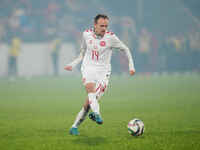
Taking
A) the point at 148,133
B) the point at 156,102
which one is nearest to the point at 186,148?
the point at 148,133

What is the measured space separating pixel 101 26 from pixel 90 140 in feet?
5.70

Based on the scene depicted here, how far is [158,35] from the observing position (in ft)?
152

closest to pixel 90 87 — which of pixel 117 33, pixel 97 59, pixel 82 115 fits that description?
pixel 97 59

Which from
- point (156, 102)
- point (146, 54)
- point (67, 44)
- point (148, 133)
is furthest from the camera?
point (67, 44)

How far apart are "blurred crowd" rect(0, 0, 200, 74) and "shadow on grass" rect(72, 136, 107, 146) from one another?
3420cm

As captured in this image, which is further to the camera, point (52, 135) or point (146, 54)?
point (146, 54)

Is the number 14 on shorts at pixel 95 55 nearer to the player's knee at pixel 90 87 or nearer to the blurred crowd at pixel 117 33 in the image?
the player's knee at pixel 90 87

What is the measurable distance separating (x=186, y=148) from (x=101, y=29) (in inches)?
88.7

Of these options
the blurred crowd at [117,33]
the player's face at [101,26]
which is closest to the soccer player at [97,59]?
the player's face at [101,26]

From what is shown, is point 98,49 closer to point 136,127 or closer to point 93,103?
point 93,103

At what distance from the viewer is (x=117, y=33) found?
4419 cm

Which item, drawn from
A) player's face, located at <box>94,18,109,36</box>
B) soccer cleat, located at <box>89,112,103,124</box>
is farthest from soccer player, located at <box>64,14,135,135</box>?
soccer cleat, located at <box>89,112,103,124</box>

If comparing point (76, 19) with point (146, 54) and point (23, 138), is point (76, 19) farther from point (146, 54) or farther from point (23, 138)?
point (23, 138)

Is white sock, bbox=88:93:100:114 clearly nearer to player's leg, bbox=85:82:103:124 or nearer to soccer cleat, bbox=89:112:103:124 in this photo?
player's leg, bbox=85:82:103:124
